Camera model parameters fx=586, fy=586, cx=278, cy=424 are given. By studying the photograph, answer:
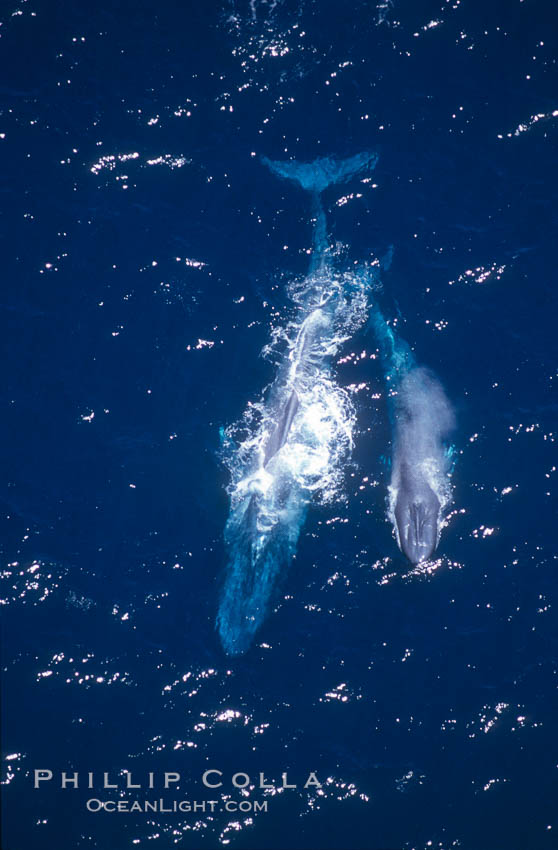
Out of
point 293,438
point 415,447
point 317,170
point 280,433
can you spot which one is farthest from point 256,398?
point 317,170

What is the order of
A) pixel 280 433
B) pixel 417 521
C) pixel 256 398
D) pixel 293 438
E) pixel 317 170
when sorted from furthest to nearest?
pixel 317 170 < pixel 256 398 < pixel 293 438 < pixel 280 433 < pixel 417 521

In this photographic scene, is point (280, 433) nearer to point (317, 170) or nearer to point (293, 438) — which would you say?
point (293, 438)

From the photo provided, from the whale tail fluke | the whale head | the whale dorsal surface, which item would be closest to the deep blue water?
the whale tail fluke

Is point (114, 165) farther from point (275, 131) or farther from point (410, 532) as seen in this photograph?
point (410, 532)

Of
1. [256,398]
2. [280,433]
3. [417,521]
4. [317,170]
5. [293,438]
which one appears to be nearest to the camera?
[417,521]

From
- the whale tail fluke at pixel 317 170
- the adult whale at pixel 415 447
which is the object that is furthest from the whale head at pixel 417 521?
the whale tail fluke at pixel 317 170

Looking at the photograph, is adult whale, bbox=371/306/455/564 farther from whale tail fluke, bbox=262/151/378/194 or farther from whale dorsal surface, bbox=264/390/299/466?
whale tail fluke, bbox=262/151/378/194

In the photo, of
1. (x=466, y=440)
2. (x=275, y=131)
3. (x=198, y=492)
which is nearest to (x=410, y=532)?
(x=466, y=440)
